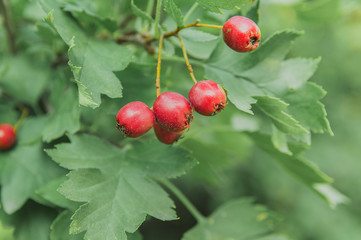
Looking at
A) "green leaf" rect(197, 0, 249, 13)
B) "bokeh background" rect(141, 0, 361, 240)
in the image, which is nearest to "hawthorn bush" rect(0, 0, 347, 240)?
"green leaf" rect(197, 0, 249, 13)

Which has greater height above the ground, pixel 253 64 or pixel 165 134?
pixel 253 64

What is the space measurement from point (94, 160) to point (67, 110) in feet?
0.50

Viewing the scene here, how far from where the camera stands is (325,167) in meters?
3.38

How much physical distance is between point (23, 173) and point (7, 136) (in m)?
0.12

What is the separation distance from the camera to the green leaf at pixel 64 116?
0.95 metres

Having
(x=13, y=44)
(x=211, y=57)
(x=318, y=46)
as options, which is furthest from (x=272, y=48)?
(x=318, y=46)

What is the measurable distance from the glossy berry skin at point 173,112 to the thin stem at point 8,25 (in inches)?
26.7

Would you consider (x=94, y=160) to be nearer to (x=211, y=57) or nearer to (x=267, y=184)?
(x=211, y=57)

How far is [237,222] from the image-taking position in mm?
1352

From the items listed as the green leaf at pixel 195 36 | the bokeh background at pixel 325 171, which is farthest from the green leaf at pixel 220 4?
the bokeh background at pixel 325 171

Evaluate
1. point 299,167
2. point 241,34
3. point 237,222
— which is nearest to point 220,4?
point 241,34

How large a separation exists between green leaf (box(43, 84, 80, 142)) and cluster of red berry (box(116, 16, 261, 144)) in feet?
0.64

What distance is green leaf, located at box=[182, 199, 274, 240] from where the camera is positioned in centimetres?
130

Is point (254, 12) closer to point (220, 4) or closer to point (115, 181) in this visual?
point (220, 4)
